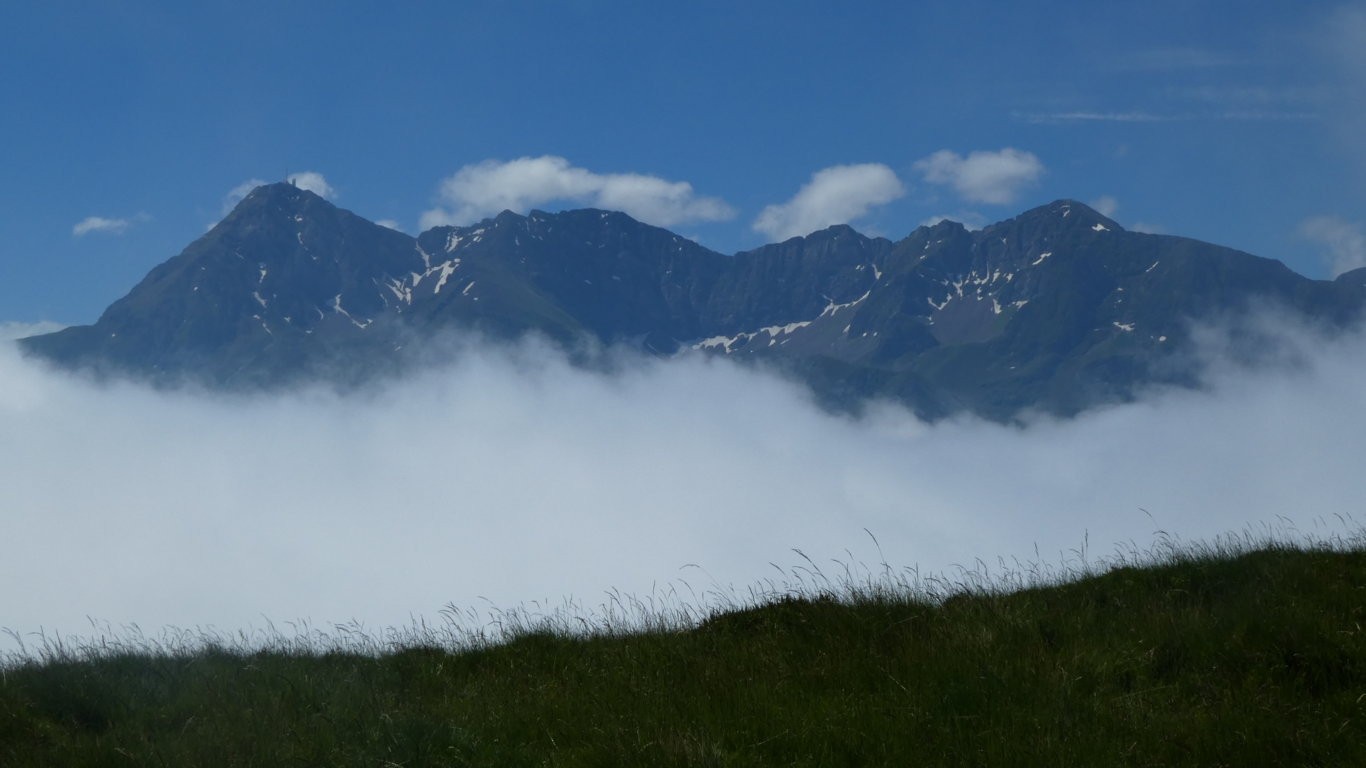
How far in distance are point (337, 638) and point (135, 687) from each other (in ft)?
14.9

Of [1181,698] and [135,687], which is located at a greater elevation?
[135,687]

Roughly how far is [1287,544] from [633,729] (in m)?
9.52

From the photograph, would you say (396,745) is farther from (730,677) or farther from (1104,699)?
(1104,699)

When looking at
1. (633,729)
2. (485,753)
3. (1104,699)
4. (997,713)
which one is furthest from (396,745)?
(1104,699)

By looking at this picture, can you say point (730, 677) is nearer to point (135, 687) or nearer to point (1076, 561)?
point (135, 687)

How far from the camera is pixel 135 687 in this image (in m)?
9.12

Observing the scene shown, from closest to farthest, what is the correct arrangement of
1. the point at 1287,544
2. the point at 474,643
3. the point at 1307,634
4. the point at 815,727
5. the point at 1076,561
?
the point at 815,727, the point at 1307,634, the point at 474,643, the point at 1287,544, the point at 1076,561

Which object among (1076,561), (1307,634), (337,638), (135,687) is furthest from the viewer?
(1076,561)

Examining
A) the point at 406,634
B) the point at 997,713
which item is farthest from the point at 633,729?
the point at 406,634

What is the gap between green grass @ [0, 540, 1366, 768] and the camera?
677cm

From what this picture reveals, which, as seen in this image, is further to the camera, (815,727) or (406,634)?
(406,634)

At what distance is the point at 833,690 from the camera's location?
8.03 m

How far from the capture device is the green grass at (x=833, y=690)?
6770mm

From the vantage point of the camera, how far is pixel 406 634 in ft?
45.1
